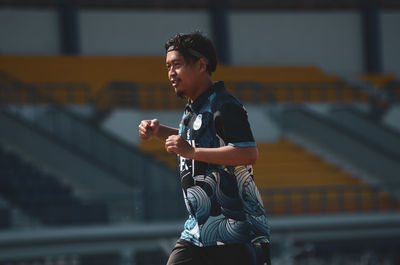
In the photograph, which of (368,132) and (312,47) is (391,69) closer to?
(312,47)

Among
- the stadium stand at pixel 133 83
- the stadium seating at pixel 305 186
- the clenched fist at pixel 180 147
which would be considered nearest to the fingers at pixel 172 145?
the clenched fist at pixel 180 147

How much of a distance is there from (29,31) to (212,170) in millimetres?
20515

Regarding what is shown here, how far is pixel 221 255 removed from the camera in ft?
10.8

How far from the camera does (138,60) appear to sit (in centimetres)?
2277

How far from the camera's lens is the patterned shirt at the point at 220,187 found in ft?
10.5

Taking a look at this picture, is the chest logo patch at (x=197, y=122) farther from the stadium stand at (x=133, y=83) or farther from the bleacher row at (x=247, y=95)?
the stadium stand at (x=133, y=83)

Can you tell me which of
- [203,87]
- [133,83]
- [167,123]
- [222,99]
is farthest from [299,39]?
[222,99]

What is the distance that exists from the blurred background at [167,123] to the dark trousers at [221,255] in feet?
21.2

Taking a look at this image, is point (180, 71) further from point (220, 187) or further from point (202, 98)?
point (220, 187)

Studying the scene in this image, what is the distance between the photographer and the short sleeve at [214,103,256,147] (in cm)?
314

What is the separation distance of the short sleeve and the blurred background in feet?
22.2

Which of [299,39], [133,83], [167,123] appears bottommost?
[167,123]

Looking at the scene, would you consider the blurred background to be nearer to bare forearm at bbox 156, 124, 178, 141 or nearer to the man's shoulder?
bare forearm at bbox 156, 124, 178, 141

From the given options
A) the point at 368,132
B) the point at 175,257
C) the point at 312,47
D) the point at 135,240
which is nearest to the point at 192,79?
the point at 175,257
